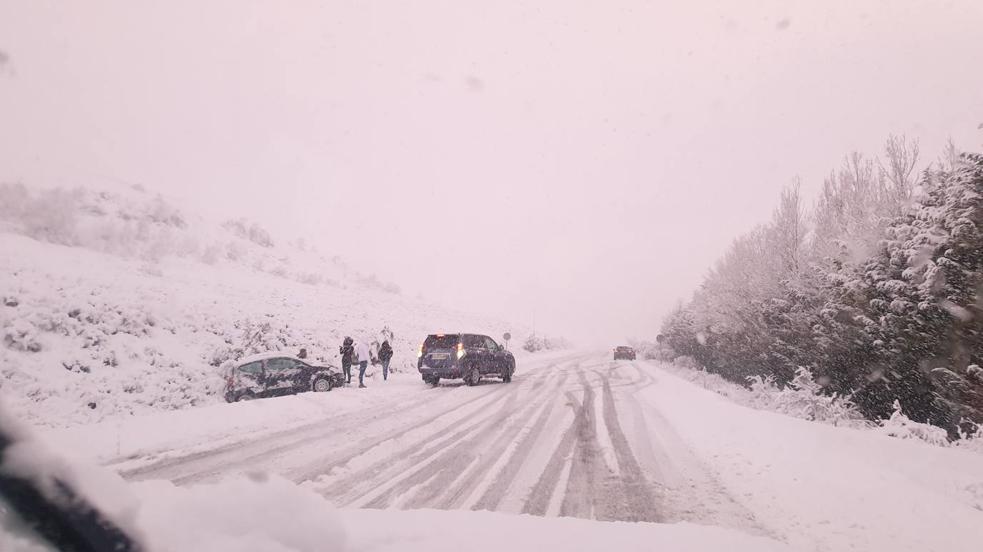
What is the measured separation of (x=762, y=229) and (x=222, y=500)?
26380 mm

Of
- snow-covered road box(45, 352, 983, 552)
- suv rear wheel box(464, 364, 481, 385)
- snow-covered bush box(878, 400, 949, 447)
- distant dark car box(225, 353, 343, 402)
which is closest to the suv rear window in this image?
suv rear wheel box(464, 364, 481, 385)

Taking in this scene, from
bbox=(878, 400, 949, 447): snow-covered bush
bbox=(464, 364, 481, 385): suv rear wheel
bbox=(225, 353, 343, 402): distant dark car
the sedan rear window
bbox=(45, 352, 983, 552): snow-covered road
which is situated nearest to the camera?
bbox=(45, 352, 983, 552): snow-covered road

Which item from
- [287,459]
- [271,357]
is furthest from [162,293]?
[287,459]

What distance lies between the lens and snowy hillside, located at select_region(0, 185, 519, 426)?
42.7ft

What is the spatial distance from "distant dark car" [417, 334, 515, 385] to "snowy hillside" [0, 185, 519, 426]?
6.56 meters

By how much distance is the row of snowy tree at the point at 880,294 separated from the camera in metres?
8.68

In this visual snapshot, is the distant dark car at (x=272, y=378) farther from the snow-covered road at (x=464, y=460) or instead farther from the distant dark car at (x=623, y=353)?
the distant dark car at (x=623, y=353)

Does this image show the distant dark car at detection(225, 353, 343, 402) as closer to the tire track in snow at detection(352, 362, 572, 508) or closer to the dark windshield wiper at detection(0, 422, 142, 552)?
the tire track in snow at detection(352, 362, 572, 508)

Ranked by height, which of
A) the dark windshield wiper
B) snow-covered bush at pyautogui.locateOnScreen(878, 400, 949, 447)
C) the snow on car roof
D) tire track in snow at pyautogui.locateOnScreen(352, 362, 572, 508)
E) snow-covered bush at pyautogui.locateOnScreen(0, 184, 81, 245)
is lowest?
tire track in snow at pyautogui.locateOnScreen(352, 362, 572, 508)

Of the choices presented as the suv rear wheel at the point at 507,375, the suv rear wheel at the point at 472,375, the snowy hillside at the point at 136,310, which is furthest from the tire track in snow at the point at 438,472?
the suv rear wheel at the point at 507,375

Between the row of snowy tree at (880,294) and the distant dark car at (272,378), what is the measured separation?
15.1m

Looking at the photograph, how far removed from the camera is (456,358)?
1805 centimetres

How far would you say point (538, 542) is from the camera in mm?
2432

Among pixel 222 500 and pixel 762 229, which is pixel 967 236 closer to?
pixel 222 500
